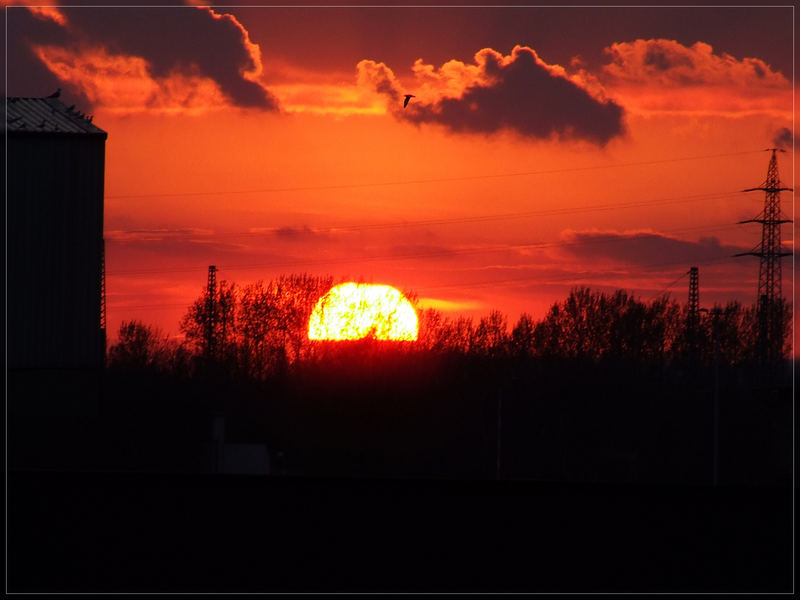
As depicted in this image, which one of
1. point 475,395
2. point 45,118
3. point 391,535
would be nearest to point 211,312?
point 475,395

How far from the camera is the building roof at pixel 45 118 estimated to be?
30000mm

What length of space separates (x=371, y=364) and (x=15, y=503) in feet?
152

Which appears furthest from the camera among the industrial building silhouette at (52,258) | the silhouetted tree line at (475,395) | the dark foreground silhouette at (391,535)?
the silhouetted tree line at (475,395)

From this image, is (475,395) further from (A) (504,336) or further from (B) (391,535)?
(B) (391,535)

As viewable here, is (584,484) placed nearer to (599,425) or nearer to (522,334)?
(599,425)

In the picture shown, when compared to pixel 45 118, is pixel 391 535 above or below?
below

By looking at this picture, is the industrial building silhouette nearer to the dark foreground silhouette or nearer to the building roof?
the building roof

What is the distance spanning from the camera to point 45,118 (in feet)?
101

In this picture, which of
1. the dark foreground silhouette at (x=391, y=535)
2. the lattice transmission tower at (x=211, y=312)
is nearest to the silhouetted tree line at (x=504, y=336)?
the lattice transmission tower at (x=211, y=312)

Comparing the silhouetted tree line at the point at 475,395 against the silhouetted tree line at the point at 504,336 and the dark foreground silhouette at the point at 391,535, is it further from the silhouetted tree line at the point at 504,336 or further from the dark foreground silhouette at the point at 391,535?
the dark foreground silhouette at the point at 391,535

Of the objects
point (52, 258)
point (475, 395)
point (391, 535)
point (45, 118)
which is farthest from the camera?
point (475, 395)

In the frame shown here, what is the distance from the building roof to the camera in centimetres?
3000

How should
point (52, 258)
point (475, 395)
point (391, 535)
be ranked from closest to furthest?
point (391, 535) < point (52, 258) < point (475, 395)

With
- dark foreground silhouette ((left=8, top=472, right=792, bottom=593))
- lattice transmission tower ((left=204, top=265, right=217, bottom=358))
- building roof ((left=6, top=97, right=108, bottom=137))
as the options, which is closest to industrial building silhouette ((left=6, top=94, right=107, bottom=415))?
building roof ((left=6, top=97, right=108, bottom=137))
